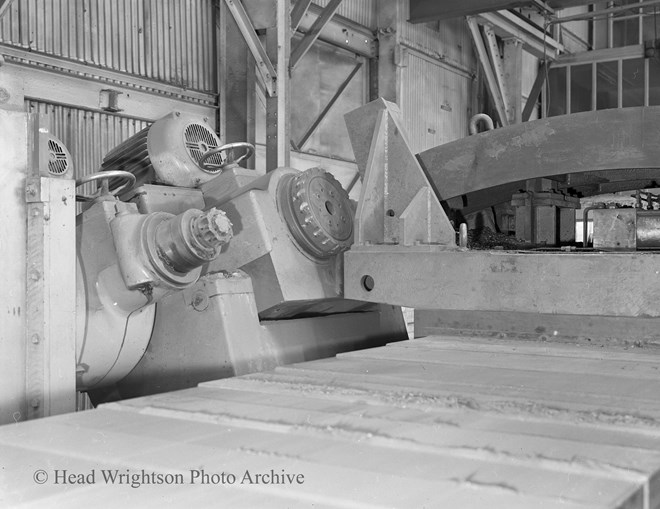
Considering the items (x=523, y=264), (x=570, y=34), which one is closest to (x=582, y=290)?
(x=523, y=264)

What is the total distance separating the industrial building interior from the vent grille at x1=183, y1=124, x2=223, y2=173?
0.5 inches

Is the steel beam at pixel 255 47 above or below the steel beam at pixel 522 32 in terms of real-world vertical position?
below

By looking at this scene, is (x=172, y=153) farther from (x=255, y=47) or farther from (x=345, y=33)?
(x=345, y=33)

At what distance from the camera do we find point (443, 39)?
30.3ft

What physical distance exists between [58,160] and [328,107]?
5155 millimetres

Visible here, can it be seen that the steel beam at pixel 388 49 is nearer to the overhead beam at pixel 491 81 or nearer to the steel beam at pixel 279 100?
the overhead beam at pixel 491 81

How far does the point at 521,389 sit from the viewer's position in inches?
81.0

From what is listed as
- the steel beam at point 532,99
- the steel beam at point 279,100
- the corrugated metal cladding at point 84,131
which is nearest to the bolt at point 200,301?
the corrugated metal cladding at point 84,131

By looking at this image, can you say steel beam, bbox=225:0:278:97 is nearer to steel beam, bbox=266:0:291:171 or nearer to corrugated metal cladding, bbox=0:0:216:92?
steel beam, bbox=266:0:291:171

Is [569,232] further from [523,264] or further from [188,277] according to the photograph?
[188,277]

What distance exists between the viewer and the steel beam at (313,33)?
21.6 ft

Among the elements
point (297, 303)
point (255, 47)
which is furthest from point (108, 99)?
point (297, 303)

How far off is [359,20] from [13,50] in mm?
4199

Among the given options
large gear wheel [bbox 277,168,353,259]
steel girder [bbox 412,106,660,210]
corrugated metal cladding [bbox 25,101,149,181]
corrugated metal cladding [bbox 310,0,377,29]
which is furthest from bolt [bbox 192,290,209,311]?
corrugated metal cladding [bbox 310,0,377,29]
